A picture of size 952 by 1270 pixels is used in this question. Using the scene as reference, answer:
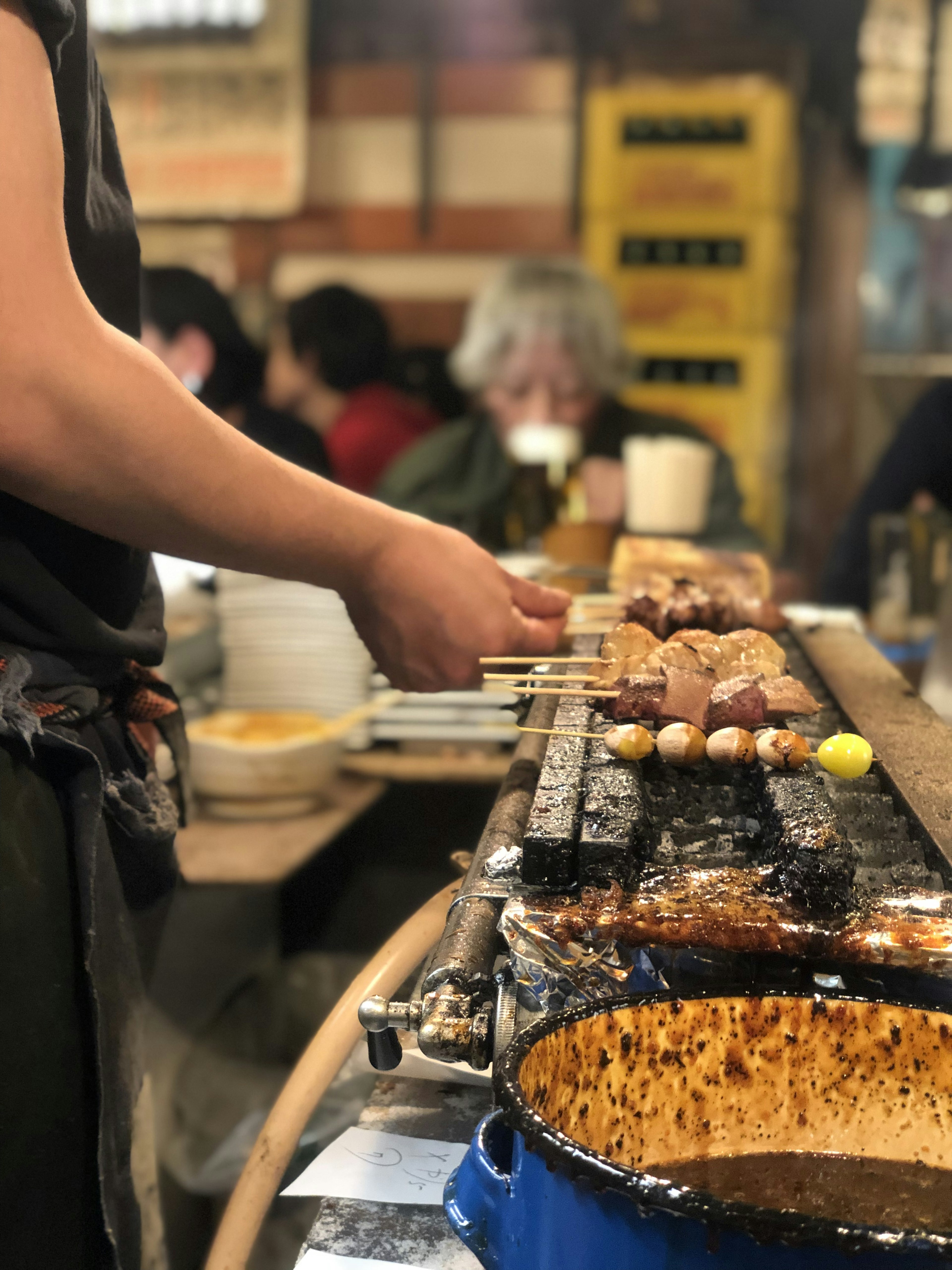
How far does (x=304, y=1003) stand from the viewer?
3.93 metres

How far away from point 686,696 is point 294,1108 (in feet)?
2.35

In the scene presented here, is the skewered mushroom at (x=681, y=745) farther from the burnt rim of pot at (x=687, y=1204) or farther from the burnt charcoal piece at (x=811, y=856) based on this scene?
the burnt rim of pot at (x=687, y=1204)

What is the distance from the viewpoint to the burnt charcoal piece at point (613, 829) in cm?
115

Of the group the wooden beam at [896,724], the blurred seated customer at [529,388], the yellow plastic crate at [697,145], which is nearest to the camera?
the wooden beam at [896,724]

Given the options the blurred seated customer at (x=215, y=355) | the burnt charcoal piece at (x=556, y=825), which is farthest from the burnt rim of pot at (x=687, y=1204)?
the blurred seated customer at (x=215, y=355)

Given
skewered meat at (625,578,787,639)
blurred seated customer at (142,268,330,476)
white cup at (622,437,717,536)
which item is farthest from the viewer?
blurred seated customer at (142,268,330,476)

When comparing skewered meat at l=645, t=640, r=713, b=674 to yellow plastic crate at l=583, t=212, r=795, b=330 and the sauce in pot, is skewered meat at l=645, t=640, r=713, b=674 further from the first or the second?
yellow plastic crate at l=583, t=212, r=795, b=330

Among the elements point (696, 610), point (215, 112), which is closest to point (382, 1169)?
point (696, 610)

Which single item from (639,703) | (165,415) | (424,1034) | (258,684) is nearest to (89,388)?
(165,415)

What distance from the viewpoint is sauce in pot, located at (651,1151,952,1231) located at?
0.97 m

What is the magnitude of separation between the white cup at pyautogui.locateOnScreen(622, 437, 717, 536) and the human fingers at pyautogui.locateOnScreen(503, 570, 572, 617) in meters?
1.52

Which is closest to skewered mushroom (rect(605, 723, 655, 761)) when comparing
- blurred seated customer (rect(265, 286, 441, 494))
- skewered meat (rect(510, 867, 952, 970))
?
skewered meat (rect(510, 867, 952, 970))

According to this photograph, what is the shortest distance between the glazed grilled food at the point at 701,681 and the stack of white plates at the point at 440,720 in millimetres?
2092

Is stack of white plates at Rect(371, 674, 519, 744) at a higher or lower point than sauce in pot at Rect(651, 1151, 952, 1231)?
lower
